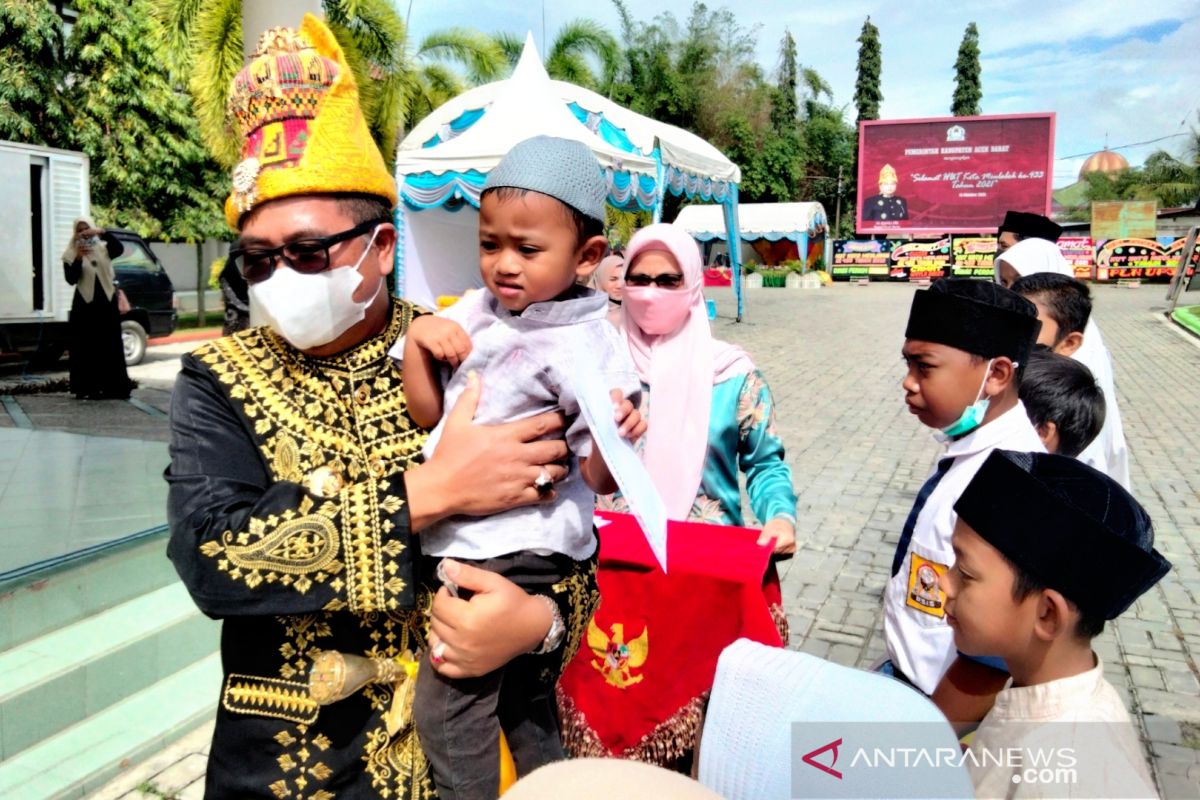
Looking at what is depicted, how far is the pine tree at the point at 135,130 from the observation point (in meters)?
16.2

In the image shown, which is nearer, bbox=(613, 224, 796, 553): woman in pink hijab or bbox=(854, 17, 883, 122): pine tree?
bbox=(613, 224, 796, 553): woman in pink hijab

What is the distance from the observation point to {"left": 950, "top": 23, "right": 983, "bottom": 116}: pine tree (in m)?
56.1

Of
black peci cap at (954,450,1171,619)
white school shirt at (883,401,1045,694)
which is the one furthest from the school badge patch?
black peci cap at (954,450,1171,619)

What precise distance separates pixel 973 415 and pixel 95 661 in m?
3.27

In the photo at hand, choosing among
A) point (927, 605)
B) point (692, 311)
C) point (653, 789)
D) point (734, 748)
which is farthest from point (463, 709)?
point (692, 311)

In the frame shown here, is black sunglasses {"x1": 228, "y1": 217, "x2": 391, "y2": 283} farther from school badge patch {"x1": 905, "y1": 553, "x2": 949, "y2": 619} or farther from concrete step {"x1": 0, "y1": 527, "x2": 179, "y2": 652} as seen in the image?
concrete step {"x1": 0, "y1": 527, "x2": 179, "y2": 652}

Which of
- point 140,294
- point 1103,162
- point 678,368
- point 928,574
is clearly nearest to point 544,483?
point 928,574

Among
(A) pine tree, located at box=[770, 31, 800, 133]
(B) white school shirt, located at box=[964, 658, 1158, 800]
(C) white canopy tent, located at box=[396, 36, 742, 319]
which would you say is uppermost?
(A) pine tree, located at box=[770, 31, 800, 133]

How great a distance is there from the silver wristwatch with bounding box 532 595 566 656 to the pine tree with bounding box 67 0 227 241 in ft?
52.6

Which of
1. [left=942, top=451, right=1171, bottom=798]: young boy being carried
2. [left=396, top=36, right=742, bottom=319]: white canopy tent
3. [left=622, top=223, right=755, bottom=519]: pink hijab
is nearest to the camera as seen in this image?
[left=942, top=451, right=1171, bottom=798]: young boy being carried

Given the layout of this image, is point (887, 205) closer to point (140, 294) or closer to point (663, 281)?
point (140, 294)

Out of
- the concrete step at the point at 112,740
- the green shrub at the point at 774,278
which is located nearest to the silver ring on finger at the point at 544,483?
the concrete step at the point at 112,740

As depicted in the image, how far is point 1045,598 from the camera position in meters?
1.63

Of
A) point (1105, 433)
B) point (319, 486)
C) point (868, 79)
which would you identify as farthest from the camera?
point (868, 79)
